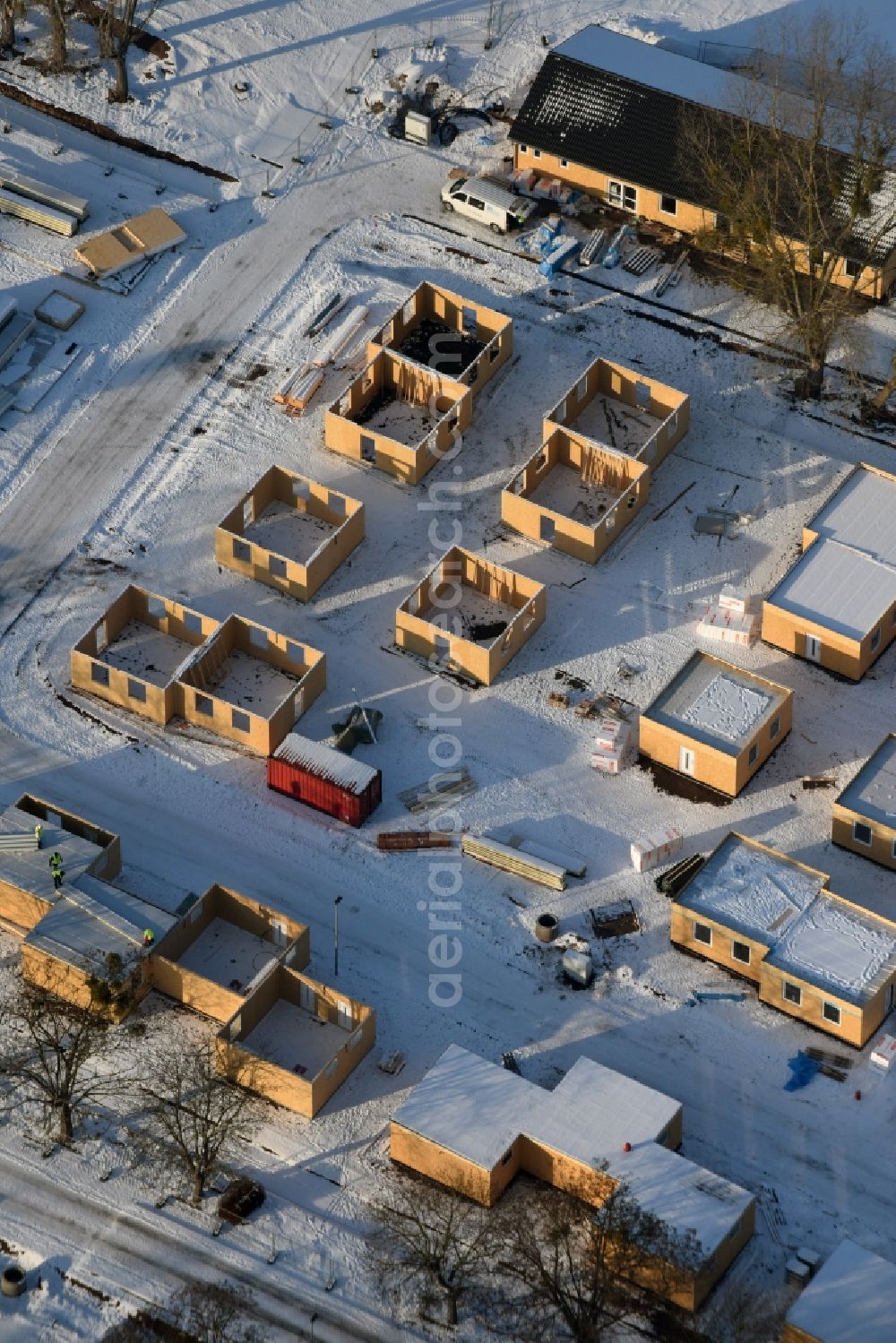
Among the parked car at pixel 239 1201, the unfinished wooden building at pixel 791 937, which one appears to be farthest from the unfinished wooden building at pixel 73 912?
the unfinished wooden building at pixel 791 937

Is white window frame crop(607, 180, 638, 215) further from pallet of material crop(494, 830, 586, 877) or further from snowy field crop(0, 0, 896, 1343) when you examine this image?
pallet of material crop(494, 830, 586, 877)

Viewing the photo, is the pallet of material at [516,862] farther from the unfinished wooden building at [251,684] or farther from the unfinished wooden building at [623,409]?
the unfinished wooden building at [623,409]

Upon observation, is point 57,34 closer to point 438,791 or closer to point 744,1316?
point 438,791

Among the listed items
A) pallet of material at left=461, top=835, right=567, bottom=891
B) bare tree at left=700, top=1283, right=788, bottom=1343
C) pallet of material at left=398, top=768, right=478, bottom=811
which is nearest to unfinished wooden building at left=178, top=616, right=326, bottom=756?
pallet of material at left=398, top=768, right=478, bottom=811

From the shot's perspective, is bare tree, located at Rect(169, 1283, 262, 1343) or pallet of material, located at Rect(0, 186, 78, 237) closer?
bare tree, located at Rect(169, 1283, 262, 1343)

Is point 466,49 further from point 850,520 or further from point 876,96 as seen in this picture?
point 850,520

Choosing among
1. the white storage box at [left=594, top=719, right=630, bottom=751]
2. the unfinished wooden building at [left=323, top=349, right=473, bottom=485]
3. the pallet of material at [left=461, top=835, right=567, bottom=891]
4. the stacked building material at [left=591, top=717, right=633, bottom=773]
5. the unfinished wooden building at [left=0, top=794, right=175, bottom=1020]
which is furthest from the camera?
the unfinished wooden building at [left=323, top=349, right=473, bottom=485]

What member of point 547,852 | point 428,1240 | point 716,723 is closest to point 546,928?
point 547,852
